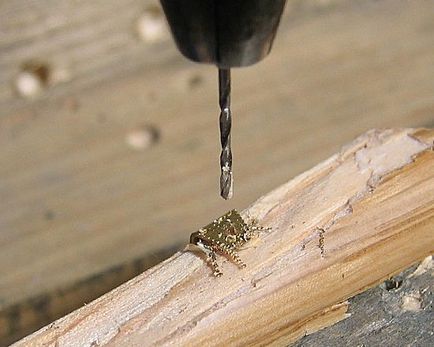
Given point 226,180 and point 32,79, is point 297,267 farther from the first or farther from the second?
point 32,79

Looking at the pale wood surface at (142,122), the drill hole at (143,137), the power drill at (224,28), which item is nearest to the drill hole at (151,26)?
the pale wood surface at (142,122)

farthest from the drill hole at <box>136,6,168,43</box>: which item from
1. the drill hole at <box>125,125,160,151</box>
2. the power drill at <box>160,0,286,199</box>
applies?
the power drill at <box>160,0,286,199</box>

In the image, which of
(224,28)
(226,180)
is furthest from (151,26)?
(224,28)

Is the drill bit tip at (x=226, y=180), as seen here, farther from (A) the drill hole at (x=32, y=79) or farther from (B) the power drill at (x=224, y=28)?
(A) the drill hole at (x=32, y=79)

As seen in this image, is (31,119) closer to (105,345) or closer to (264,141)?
(264,141)

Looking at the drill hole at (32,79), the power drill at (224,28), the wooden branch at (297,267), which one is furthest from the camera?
the drill hole at (32,79)

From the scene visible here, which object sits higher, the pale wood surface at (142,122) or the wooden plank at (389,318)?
the pale wood surface at (142,122)

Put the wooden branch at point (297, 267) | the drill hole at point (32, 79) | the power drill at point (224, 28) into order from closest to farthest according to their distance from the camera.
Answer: the power drill at point (224, 28) < the wooden branch at point (297, 267) < the drill hole at point (32, 79)
